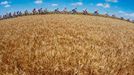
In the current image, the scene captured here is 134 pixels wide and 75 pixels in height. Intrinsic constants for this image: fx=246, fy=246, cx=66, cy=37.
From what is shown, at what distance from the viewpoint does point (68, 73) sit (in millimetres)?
5562

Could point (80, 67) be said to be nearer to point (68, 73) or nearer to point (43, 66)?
point (68, 73)

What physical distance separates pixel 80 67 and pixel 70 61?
485 millimetres

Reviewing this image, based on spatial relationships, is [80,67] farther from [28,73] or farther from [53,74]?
[28,73]

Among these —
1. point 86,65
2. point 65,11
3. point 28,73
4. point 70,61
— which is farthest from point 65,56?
point 65,11

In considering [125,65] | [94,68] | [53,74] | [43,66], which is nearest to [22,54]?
[43,66]

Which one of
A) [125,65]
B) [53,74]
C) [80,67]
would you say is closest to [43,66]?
[53,74]

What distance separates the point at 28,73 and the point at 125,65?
260cm

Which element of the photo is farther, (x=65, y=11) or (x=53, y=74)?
(x=65, y=11)

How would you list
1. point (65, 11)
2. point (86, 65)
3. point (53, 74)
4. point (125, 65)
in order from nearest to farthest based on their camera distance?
point (53, 74)
point (86, 65)
point (125, 65)
point (65, 11)

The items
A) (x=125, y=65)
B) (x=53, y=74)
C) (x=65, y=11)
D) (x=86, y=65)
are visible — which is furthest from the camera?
(x=65, y=11)

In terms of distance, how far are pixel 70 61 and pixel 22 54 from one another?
53.2 inches

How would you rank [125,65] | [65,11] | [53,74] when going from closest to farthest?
1. [53,74]
2. [125,65]
3. [65,11]

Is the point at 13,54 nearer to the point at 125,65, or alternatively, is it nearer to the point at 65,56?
the point at 65,56

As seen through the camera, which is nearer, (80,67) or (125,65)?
(80,67)
